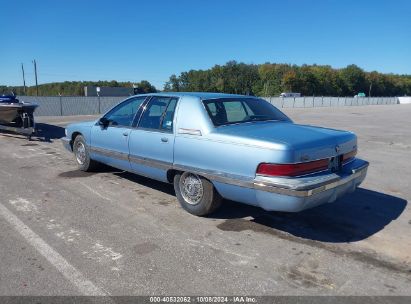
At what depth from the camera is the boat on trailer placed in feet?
38.4

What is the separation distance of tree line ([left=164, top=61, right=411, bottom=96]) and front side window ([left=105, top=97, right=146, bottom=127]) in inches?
3370

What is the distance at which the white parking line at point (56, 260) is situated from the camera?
3.23 meters

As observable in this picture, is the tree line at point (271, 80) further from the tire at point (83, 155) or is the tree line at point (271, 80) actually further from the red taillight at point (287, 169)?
the red taillight at point (287, 169)

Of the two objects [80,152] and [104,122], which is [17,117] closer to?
[80,152]

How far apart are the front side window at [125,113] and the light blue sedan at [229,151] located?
2 centimetres

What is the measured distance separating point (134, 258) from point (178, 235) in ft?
2.31

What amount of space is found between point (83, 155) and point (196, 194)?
3.20m

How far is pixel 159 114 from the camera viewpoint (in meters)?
5.50

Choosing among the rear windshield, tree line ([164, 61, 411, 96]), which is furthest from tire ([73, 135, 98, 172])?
tree line ([164, 61, 411, 96])

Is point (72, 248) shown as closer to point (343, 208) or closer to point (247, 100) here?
point (247, 100)

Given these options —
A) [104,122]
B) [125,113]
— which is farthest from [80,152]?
[125,113]

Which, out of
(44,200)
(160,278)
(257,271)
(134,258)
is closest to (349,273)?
(257,271)

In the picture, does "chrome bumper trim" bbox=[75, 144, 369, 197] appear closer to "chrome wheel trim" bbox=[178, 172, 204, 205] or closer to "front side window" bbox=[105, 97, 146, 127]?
"chrome wheel trim" bbox=[178, 172, 204, 205]

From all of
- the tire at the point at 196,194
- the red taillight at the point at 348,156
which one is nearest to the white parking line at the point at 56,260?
the tire at the point at 196,194
